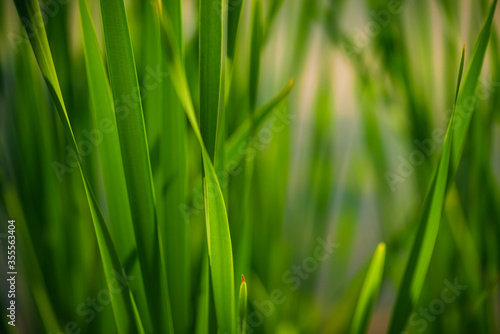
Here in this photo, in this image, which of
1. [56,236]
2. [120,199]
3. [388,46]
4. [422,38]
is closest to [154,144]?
[120,199]

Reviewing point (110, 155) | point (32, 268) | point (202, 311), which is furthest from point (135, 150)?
point (32, 268)

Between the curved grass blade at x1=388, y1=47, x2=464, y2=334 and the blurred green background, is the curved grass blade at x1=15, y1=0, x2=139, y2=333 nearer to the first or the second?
the blurred green background

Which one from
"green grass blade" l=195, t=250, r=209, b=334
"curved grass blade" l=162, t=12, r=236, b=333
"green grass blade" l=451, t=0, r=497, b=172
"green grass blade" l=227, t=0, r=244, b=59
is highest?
"green grass blade" l=227, t=0, r=244, b=59

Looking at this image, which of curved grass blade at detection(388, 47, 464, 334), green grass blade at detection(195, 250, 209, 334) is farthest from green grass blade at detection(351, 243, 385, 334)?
green grass blade at detection(195, 250, 209, 334)

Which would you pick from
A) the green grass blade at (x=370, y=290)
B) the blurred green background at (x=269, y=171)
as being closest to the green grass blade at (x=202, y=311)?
the blurred green background at (x=269, y=171)

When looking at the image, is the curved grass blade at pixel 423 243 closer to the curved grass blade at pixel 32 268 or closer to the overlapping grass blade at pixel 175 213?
the overlapping grass blade at pixel 175 213

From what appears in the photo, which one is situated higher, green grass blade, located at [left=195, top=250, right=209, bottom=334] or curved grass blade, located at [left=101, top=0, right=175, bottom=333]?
curved grass blade, located at [left=101, top=0, right=175, bottom=333]

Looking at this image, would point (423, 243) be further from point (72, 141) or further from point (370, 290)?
point (72, 141)
